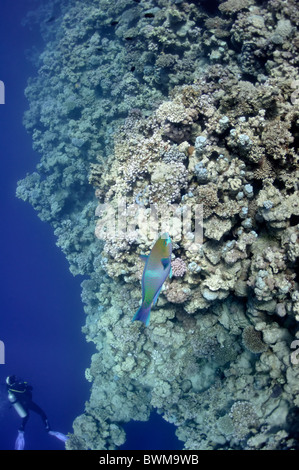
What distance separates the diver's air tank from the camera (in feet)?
43.2

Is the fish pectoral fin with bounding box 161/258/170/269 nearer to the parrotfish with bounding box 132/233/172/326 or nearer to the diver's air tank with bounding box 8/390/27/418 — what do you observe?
the parrotfish with bounding box 132/233/172/326

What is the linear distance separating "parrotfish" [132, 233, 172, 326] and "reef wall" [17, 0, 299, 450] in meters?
2.25

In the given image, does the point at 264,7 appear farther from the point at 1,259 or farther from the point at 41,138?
the point at 1,259

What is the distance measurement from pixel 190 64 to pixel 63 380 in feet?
101

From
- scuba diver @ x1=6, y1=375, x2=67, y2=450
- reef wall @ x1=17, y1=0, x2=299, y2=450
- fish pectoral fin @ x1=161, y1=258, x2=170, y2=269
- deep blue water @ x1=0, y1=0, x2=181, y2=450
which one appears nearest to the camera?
fish pectoral fin @ x1=161, y1=258, x2=170, y2=269

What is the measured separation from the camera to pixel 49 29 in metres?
24.8

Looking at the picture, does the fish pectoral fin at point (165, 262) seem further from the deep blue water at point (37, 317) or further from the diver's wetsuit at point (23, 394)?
the deep blue water at point (37, 317)

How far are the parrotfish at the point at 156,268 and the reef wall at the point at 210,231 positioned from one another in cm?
225

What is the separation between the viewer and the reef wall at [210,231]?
4309 mm

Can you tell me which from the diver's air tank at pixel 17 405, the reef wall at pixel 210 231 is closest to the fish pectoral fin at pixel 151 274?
the reef wall at pixel 210 231

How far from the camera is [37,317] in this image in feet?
103
